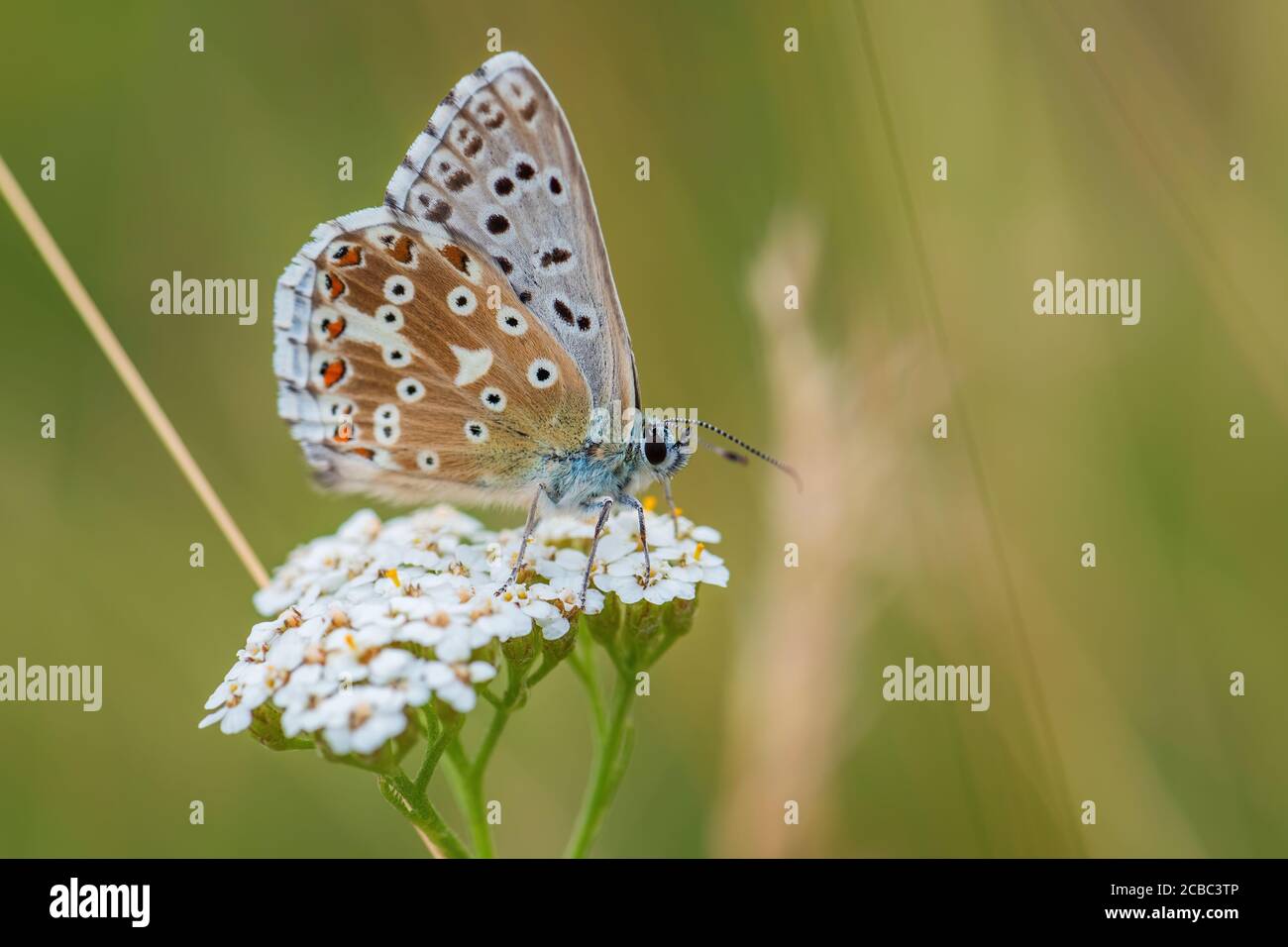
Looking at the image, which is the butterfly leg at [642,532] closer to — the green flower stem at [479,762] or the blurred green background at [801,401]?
the green flower stem at [479,762]

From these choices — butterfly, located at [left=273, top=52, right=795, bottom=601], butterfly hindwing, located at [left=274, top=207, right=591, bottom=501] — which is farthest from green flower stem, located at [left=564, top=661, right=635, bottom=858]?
butterfly hindwing, located at [left=274, top=207, right=591, bottom=501]

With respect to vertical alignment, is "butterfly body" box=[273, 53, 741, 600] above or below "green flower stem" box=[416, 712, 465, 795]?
above

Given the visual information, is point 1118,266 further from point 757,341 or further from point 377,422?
point 377,422

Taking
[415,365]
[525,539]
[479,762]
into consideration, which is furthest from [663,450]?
[479,762]

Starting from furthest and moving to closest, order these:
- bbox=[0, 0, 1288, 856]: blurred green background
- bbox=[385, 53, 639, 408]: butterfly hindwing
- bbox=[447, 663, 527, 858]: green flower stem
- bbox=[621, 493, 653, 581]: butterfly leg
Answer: bbox=[0, 0, 1288, 856]: blurred green background < bbox=[385, 53, 639, 408]: butterfly hindwing < bbox=[621, 493, 653, 581]: butterfly leg < bbox=[447, 663, 527, 858]: green flower stem

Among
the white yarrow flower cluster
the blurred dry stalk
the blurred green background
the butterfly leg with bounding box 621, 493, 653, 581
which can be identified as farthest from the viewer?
the blurred green background

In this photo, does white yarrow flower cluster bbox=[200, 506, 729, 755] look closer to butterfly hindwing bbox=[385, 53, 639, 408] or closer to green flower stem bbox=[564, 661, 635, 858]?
green flower stem bbox=[564, 661, 635, 858]

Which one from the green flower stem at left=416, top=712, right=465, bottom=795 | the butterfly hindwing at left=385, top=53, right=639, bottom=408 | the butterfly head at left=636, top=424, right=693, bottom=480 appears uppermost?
the butterfly hindwing at left=385, top=53, right=639, bottom=408

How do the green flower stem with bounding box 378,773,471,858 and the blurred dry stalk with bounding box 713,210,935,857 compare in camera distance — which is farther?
the blurred dry stalk with bounding box 713,210,935,857
